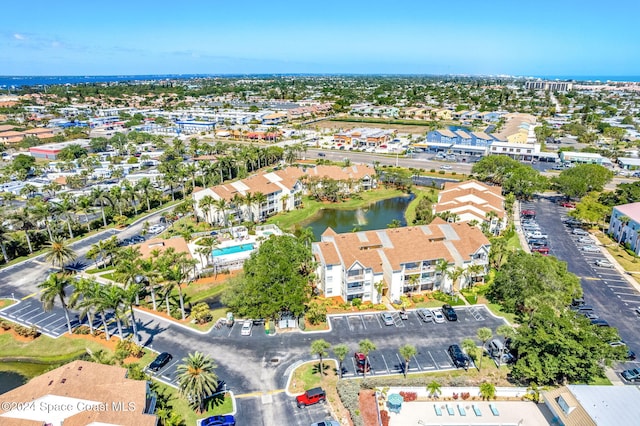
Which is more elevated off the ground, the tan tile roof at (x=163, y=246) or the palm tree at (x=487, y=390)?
the tan tile roof at (x=163, y=246)

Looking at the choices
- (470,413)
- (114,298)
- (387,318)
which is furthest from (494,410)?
(114,298)

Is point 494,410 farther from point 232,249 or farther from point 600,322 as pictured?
→ point 232,249

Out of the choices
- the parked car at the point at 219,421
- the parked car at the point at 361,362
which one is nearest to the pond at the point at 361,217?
the parked car at the point at 361,362

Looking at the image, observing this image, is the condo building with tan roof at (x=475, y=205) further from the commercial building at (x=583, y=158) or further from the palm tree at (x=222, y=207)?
the commercial building at (x=583, y=158)

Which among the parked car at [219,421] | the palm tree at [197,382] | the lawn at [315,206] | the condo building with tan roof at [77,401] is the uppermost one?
the condo building with tan roof at [77,401]

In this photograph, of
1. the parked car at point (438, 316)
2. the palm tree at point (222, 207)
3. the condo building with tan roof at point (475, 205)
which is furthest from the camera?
the palm tree at point (222, 207)

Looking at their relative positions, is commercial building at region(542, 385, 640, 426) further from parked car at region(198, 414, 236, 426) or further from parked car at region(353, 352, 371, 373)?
parked car at region(198, 414, 236, 426)

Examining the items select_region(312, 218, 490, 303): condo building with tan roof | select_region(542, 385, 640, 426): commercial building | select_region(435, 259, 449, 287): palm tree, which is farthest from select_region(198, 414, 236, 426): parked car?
select_region(435, 259, 449, 287): palm tree
